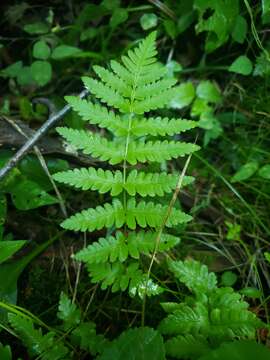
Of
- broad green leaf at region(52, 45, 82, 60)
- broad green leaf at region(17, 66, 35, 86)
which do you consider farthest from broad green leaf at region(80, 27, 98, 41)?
broad green leaf at region(17, 66, 35, 86)

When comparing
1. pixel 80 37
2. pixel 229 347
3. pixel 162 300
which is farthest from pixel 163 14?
pixel 229 347

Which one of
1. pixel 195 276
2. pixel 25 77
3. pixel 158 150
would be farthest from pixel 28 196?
pixel 25 77

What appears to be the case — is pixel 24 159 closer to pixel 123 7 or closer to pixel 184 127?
pixel 184 127

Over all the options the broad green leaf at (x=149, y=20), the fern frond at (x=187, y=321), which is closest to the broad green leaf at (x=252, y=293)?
the fern frond at (x=187, y=321)

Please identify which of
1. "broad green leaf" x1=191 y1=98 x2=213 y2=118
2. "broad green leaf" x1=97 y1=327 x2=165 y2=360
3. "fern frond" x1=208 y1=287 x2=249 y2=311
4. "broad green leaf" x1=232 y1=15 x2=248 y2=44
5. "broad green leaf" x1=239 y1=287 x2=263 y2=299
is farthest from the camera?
"broad green leaf" x1=191 y1=98 x2=213 y2=118

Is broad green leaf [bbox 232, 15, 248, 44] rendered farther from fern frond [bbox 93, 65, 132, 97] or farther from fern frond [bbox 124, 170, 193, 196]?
fern frond [bbox 124, 170, 193, 196]

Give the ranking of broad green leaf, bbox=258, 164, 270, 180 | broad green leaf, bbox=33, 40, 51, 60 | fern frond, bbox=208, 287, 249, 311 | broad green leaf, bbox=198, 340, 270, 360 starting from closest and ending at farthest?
broad green leaf, bbox=198, 340, 270, 360, fern frond, bbox=208, 287, 249, 311, broad green leaf, bbox=258, 164, 270, 180, broad green leaf, bbox=33, 40, 51, 60
